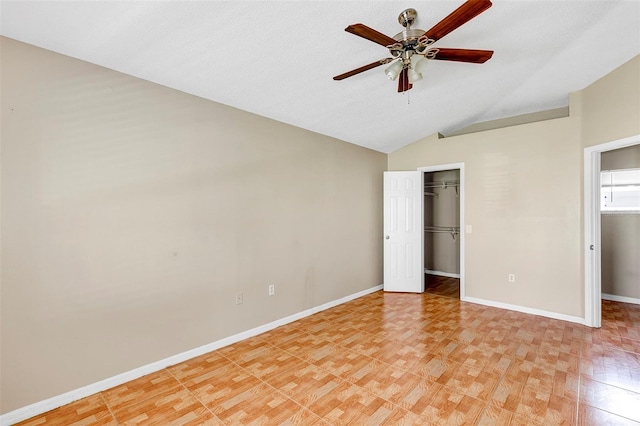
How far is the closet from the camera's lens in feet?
19.2

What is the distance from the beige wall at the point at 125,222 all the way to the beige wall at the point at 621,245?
450 cm

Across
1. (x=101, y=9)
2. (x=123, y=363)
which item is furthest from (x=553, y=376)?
(x=101, y=9)

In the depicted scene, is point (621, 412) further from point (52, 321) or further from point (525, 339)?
point (52, 321)

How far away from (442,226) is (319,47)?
4.75 m

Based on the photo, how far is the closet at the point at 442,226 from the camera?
5.86 m

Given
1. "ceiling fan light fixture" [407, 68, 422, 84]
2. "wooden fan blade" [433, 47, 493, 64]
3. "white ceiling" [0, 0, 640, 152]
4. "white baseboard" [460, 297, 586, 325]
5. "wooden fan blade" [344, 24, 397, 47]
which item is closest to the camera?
"wooden fan blade" [344, 24, 397, 47]

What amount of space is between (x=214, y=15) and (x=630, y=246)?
5782mm

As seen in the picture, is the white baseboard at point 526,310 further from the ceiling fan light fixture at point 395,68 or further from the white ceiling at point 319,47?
the ceiling fan light fixture at point 395,68

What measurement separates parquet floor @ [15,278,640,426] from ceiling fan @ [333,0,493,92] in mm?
2343

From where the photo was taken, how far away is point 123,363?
2.35 meters

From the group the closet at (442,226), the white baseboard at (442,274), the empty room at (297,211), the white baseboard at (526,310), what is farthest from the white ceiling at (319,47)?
the white baseboard at (442,274)

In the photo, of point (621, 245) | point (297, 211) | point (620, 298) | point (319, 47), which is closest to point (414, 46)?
point (319, 47)

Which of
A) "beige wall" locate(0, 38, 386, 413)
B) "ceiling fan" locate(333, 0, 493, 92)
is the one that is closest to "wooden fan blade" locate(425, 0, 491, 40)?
"ceiling fan" locate(333, 0, 493, 92)

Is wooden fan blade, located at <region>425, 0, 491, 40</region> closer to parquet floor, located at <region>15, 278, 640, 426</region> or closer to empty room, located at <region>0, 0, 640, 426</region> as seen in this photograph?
empty room, located at <region>0, 0, 640, 426</region>
